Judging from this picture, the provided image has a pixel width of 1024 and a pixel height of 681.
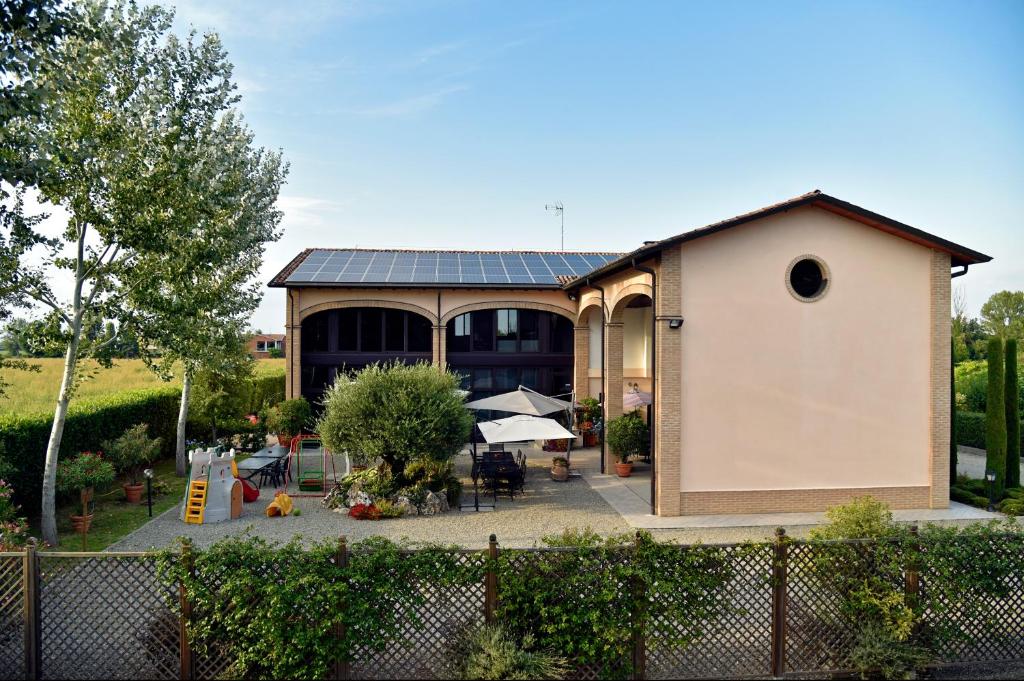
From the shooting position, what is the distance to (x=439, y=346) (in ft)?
69.4

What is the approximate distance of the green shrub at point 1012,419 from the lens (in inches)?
545

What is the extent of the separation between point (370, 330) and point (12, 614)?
15.8m

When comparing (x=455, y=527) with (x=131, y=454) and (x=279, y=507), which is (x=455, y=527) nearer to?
(x=279, y=507)

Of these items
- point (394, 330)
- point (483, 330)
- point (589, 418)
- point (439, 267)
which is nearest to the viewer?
point (589, 418)

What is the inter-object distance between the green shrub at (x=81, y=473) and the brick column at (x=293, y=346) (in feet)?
27.6

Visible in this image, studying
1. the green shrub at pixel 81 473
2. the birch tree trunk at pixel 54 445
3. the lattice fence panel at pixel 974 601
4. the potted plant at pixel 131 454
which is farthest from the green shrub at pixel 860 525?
the potted plant at pixel 131 454

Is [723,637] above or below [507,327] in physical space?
below

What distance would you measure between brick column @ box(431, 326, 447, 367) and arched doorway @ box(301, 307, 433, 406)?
0.61 metres

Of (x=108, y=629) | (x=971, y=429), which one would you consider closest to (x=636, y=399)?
(x=108, y=629)

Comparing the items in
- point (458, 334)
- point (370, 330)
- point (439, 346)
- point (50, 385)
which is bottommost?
point (50, 385)

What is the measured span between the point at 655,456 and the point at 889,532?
563cm

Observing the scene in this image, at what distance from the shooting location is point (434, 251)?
2538cm

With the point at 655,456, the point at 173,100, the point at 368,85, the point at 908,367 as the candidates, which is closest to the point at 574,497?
the point at 655,456

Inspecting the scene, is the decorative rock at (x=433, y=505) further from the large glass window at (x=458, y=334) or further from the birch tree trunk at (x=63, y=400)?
the large glass window at (x=458, y=334)
